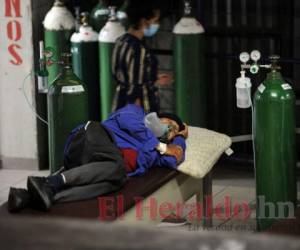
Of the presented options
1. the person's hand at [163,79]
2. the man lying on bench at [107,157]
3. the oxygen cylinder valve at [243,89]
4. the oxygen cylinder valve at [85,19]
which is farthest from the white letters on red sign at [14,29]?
the oxygen cylinder valve at [243,89]

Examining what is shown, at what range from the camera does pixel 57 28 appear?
6.50m

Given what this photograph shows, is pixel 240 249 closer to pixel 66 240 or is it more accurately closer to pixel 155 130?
pixel 66 240

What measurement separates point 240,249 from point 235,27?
254 inches

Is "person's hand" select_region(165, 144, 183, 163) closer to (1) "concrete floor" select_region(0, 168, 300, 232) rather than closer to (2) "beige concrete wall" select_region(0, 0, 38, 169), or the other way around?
(1) "concrete floor" select_region(0, 168, 300, 232)

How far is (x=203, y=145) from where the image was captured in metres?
4.64

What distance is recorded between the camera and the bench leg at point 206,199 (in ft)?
16.3

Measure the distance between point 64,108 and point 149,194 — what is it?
A: 4.72 ft

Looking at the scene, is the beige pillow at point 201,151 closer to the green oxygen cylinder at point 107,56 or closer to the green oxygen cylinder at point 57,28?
the green oxygen cylinder at point 107,56

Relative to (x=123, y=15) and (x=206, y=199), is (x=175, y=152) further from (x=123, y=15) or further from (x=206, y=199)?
(x=123, y=15)

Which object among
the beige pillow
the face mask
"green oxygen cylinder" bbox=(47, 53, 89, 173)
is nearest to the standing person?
the face mask

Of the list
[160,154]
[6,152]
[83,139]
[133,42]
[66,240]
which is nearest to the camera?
[66,240]

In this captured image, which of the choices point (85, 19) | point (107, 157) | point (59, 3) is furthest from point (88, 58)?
point (107, 157)

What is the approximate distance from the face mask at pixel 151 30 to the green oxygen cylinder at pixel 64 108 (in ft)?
4.88

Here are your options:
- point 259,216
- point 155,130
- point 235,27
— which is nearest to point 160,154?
point 155,130
